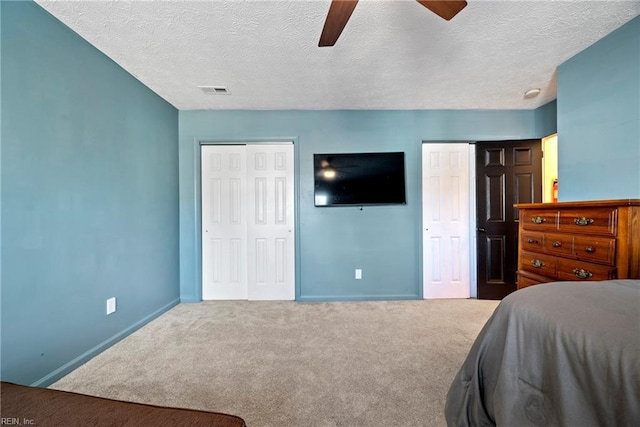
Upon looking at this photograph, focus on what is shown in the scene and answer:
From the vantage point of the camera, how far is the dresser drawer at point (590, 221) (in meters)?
1.38

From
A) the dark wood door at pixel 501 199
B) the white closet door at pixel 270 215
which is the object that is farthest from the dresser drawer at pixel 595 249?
the white closet door at pixel 270 215

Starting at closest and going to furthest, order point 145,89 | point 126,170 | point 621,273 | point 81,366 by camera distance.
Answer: point 621,273, point 81,366, point 126,170, point 145,89

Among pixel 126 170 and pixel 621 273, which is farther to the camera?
pixel 126 170

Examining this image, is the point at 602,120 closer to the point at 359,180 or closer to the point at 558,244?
the point at 558,244

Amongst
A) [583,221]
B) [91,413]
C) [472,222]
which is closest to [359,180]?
[472,222]

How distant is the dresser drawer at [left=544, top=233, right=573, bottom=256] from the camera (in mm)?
1605

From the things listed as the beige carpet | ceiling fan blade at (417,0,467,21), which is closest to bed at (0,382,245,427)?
the beige carpet

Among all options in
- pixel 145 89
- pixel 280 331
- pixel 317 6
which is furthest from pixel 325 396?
pixel 145 89

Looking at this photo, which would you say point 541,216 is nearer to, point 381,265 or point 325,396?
point 381,265

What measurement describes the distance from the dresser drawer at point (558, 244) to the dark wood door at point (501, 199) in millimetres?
1299

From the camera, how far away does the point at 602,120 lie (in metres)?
1.86

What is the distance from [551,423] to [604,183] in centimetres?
210

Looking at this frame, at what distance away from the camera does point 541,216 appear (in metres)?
1.80

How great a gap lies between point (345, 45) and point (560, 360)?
213 centimetres
